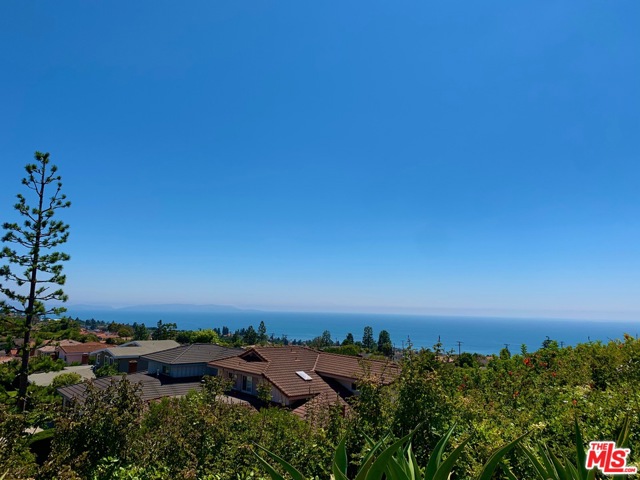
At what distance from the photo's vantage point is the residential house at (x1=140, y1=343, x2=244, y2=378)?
2777 cm

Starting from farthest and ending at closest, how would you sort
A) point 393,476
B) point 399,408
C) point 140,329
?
point 140,329 → point 399,408 → point 393,476

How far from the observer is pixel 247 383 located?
67.2 ft

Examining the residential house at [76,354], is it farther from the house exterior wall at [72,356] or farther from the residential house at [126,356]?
the residential house at [126,356]

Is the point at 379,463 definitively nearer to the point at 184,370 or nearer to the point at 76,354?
the point at 184,370

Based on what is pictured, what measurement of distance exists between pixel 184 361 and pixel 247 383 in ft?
33.3

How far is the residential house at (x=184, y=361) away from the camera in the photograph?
27.8 m

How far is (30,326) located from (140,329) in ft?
256

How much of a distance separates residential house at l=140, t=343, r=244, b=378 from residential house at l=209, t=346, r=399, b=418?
5907mm

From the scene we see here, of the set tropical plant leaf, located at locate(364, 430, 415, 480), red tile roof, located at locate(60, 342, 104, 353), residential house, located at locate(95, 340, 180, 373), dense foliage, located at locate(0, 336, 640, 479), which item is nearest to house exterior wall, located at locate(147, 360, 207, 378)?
residential house, located at locate(95, 340, 180, 373)

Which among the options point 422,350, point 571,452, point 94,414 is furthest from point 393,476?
point 94,414

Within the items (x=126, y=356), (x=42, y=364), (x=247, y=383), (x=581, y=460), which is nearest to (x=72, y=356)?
(x=126, y=356)

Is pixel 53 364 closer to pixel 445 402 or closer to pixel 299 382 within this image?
pixel 299 382

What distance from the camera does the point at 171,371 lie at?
27.8m

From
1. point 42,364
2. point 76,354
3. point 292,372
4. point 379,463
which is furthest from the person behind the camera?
point 76,354
